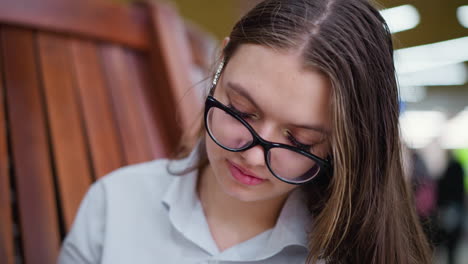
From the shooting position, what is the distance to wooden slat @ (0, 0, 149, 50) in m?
1.26

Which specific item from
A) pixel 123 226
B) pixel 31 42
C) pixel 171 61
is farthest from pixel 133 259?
pixel 171 61

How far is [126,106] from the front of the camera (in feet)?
5.01

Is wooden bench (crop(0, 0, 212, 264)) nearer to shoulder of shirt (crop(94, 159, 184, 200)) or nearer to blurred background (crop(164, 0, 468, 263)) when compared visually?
shoulder of shirt (crop(94, 159, 184, 200))

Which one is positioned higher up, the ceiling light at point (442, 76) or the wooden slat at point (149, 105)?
the ceiling light at point (442, 76)

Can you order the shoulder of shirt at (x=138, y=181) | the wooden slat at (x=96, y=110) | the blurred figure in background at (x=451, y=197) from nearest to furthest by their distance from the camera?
1. the shoulder of shirt at (x=138, y=181)
2. the wooden slat at (x=96, y=110)
3. the blurred figure in background at (x=451, y=197)

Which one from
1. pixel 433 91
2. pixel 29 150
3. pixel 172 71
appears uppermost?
pixel 433 91

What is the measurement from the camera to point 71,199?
126cm

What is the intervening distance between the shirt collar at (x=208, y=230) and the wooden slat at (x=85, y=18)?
0.81 m

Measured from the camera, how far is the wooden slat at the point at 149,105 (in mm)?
1570

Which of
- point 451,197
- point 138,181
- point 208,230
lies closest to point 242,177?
point 208,230

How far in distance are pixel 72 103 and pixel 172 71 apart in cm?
44

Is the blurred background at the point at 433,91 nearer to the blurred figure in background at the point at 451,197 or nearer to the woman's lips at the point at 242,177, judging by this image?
the blurred figure in background at the point at 451,197

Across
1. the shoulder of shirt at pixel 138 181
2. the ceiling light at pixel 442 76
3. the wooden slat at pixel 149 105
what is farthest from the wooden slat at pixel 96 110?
the ceiling light at pixel 442 76

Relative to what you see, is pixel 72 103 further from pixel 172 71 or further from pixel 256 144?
pixel 256 144
